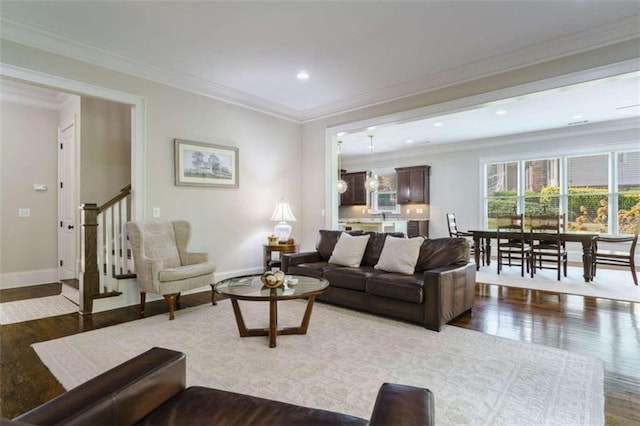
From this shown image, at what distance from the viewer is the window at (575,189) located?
6.61 meters

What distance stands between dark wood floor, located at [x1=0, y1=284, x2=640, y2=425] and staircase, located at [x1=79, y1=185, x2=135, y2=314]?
0.94ft

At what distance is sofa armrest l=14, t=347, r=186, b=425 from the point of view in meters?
0.96

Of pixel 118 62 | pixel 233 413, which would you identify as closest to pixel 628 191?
pixel 233 413

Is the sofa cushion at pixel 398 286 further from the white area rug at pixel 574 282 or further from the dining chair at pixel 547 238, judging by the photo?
the dining chair at pixel 547 238

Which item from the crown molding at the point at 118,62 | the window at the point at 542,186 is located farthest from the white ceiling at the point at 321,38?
the window at the point at 542,186

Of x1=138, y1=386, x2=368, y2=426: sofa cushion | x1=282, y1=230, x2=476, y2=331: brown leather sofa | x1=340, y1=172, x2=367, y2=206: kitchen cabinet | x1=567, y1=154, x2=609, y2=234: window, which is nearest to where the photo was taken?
x1=138, y1=386, x2=368, y2=426: sofa cushion

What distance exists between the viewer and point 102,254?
3.85m

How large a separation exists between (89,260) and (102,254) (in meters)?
0.19

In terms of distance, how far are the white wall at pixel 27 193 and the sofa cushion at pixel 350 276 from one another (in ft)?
15.5

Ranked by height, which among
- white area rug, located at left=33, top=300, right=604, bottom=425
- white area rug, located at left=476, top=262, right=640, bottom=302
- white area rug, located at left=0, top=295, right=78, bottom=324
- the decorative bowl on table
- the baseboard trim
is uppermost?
the decorative bowl on table

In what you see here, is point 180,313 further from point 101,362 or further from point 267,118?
point 267,118

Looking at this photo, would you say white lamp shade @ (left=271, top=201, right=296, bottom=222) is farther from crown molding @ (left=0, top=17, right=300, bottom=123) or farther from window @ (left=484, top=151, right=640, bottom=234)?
window @ (left=484, top=151, right=640, bottom=234)

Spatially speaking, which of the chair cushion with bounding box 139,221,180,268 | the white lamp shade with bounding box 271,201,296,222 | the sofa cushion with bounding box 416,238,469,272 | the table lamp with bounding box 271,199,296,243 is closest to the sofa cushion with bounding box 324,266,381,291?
the sofa cushion with bounding box 416,238,469,272

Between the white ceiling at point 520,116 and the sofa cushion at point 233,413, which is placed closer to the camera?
the sofa cushion at point 233,413
